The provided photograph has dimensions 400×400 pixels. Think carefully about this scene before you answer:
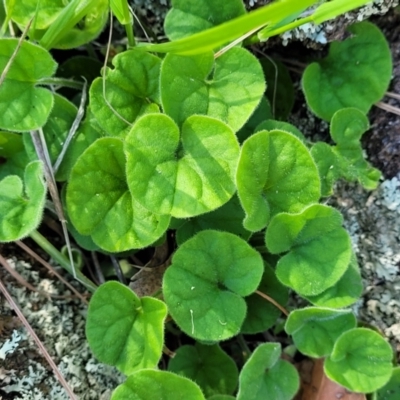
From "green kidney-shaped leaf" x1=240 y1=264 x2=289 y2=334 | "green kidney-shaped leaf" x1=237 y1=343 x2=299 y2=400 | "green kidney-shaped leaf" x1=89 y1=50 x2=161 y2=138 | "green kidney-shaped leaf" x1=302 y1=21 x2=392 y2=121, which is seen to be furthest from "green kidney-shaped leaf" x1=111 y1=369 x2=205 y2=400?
"green kidney-shaped leaf" x1=302 y1=21 x2=392 y2=121

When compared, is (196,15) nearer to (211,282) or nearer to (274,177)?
(274,177)

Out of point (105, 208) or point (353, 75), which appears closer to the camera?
point (105, 208)

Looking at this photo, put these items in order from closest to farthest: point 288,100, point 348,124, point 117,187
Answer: point 117,187
point 348,124
point 288,100

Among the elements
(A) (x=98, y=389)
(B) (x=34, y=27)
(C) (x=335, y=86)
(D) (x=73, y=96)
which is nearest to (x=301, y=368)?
(A) (x=98, y=389)

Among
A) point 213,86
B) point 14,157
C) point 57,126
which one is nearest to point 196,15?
point 213,86

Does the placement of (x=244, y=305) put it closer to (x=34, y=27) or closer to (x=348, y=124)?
(x=348, y=124)

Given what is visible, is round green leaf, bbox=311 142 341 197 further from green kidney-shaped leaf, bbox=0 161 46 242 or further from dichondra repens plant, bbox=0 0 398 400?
green kidney-shaped leaf, bbox=0 161 46 242
